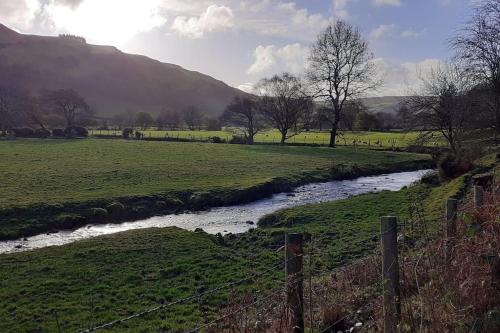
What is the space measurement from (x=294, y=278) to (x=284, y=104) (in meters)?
71.1

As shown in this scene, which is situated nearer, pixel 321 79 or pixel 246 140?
pixel 321 79

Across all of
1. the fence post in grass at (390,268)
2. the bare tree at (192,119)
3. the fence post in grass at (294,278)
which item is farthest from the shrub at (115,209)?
the bare tree at (192,119)

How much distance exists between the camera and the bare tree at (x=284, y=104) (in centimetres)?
7494

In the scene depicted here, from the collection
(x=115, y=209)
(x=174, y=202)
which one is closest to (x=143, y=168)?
(x=174, y=202)

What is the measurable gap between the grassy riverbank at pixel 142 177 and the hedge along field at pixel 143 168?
0.07m

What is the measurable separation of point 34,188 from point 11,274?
1616 cm

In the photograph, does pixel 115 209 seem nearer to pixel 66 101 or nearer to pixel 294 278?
pixel 294 278

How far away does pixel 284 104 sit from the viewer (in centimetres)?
7581

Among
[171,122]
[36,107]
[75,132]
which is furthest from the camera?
[171,122]

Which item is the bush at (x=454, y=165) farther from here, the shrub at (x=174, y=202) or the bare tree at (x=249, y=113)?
the bare tree at (x=249, y=113)

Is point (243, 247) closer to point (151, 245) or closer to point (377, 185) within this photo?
point (151, 245)

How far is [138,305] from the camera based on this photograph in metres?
12.4

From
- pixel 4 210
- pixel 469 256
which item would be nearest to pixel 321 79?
pixel 4 210

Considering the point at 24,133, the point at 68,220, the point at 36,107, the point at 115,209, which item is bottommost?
the point at 68,220
